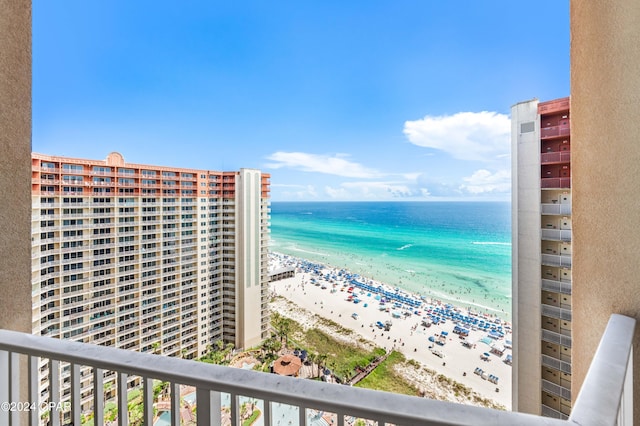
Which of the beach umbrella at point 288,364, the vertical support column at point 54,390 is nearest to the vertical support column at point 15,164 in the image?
the vertical support column at point 54,390

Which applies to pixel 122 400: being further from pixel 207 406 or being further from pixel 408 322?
pixel 408 322

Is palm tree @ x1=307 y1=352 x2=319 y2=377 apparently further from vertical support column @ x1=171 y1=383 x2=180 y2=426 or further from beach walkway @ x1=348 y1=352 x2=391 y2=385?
vertical support column @ x1=171 y1=383 x2=180 y2=426

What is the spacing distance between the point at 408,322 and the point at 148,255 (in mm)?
3687

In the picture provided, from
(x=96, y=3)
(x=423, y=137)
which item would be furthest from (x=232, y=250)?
(x=423, y=137)

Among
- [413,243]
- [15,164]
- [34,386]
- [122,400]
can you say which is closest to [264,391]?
[122,400]

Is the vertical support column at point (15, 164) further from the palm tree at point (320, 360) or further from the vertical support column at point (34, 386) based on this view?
the palm tree at point (320, 360)

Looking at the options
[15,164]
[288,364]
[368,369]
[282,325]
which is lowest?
[368,369]

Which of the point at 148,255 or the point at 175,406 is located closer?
the point at 175,406

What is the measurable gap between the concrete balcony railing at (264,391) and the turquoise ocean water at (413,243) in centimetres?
369

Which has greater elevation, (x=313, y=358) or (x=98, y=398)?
(x=98, y=398)

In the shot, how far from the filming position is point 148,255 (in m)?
3.01

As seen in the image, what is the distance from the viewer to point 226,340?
358 centimetres

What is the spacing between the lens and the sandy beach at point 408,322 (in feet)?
10.7

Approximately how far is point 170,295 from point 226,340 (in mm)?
986
